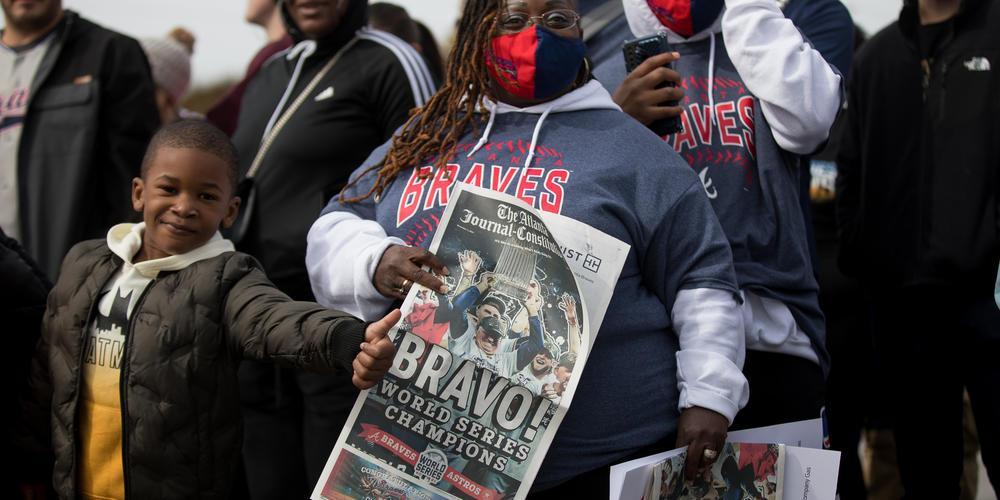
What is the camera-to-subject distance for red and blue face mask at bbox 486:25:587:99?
2.19m

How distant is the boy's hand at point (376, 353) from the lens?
6.20ft

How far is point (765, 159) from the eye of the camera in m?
2.44

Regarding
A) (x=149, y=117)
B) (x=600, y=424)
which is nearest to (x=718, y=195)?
(x=600, y=424)

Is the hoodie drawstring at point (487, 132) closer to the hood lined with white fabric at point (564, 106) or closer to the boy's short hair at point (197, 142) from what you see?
the hood lined with white fabric at point (564, 106)

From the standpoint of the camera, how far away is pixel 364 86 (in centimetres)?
332

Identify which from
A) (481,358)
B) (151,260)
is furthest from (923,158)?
(151,260)

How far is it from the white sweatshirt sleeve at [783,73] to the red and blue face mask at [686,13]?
0.09 meters

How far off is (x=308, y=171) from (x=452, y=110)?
1104 millimetres

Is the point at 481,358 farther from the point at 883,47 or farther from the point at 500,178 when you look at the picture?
the point at 883,47

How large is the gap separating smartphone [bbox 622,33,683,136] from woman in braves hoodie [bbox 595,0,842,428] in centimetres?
4

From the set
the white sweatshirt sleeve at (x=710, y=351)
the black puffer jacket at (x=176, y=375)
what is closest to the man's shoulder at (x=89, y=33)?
the black puffer jacket at (x=176, y=375)

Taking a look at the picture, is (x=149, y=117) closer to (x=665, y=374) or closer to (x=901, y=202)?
(x=665, y=374)

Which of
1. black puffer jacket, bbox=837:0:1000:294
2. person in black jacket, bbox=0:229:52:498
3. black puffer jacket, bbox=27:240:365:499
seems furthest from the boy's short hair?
black puffer jacket, bbox=837:0:1000:294

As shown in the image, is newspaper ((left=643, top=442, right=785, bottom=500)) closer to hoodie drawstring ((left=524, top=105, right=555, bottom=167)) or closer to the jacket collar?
hoodie drawstring ((left=524, top=105, right=555, bottom=167))
